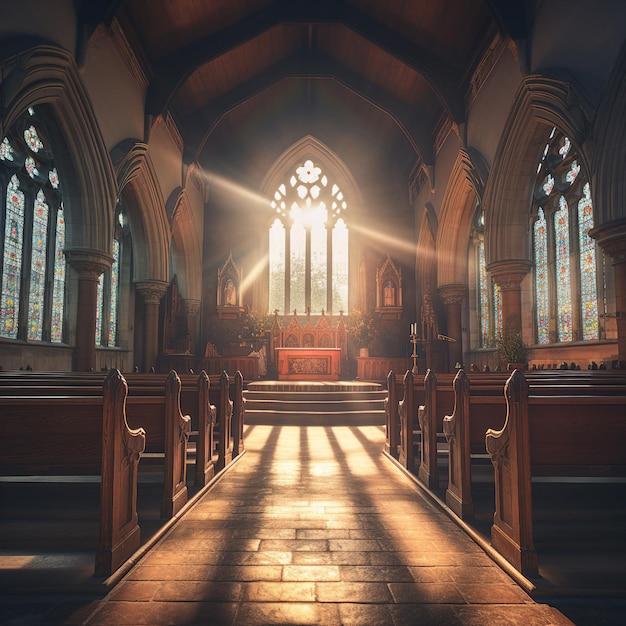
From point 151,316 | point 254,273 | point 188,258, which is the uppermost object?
point 188,258

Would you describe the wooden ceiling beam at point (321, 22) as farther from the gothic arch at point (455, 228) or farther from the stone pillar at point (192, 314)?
the stone pillar at point (192, 314)

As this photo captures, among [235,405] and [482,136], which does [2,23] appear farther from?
[482,136]

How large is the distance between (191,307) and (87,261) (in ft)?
17.8

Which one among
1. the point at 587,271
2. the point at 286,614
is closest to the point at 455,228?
the point at 587,271

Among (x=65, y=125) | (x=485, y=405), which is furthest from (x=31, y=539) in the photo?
(x=65, y=125)

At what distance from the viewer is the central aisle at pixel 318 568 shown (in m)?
1.91

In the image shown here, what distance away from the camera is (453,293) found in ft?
40.7

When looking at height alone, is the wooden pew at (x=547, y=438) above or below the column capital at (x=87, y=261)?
below

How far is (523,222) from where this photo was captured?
920 centimetres

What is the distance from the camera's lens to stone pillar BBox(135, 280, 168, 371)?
1145cm

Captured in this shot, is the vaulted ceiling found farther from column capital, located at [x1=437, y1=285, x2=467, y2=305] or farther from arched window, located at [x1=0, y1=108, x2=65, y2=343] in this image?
column capital, located at [x1=437, y1=285, x2=467, y2=305]

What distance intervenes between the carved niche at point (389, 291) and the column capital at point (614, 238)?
778 cm

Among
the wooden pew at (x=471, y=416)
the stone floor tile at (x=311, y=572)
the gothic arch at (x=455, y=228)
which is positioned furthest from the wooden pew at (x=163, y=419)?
the gothic arch at (x=455, y=228)

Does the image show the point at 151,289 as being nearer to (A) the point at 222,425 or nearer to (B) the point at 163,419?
(A) the point at 222,425
